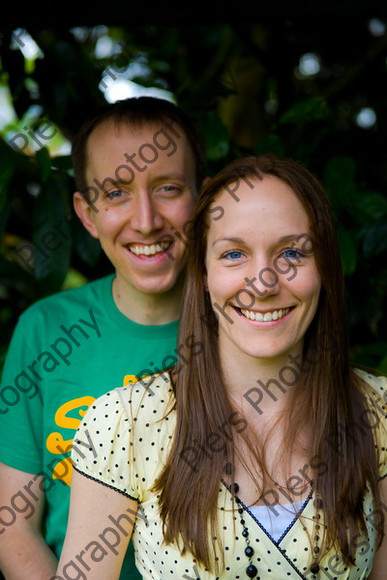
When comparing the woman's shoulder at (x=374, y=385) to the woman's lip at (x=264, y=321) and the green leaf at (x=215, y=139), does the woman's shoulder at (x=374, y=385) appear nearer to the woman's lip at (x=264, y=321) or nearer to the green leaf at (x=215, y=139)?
the woman's lip at (x=264, y=321)

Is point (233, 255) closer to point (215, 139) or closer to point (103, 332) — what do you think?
point (103, 332)

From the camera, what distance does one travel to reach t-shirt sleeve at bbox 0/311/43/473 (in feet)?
6.58

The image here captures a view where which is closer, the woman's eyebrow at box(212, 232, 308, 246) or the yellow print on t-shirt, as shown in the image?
the woman's eyebrow at box(212, 232, 308, 246)

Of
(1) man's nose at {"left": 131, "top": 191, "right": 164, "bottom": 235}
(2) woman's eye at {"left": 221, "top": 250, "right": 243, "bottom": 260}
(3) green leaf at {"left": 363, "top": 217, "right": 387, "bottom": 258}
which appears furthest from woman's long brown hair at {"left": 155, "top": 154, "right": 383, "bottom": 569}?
(3) green leaf at {"left": 363, "top": 217, "right": 387, "bottom": 258}

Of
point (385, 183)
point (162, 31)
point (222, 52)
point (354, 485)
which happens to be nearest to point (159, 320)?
point (354, 485)

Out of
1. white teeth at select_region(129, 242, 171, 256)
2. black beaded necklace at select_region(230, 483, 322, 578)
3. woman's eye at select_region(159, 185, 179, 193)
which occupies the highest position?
woman's eye at select_region(159, 185, 179, 193)

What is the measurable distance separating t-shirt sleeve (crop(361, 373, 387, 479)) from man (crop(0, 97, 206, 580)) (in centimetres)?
54

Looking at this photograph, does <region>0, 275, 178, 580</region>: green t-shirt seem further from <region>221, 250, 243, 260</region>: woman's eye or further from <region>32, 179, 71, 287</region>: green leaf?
<region>221, 250, 243, 260</region>: woman's eye

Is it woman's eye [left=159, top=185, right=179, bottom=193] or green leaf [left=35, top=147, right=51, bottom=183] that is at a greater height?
green leaf [left=35, top=147, right=51, bottom=183]

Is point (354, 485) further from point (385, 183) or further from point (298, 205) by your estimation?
point (385, 183)

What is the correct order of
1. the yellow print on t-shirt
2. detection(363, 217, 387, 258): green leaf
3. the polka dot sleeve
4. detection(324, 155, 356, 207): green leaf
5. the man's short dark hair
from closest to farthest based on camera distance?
the polka dot sleeve < the yellow print on t-shirt < the man's short dark hair < detection(363, 217, 387, 258): green leaf < detection(324, 155, 356, 207): green leaf

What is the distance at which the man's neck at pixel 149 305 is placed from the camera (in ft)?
6.67

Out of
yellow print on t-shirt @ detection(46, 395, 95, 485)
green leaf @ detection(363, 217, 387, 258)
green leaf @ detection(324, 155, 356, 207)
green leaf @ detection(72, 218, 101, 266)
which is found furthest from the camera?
green leaf @ detection(72, 218, 101, 266)

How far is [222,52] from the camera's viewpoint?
10.4 ft
